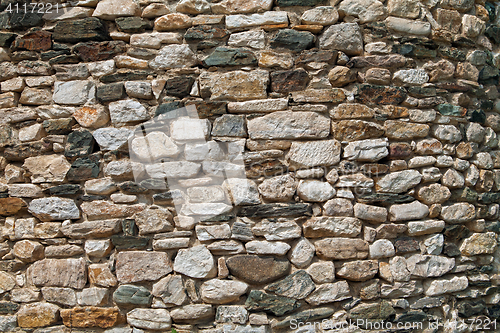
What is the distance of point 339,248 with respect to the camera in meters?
1.93

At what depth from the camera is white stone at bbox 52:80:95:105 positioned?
6.87ft

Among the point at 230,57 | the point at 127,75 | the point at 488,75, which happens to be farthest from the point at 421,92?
the point at 127,75

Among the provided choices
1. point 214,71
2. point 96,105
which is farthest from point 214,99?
point 96,105

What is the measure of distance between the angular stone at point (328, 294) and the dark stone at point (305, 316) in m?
0.05

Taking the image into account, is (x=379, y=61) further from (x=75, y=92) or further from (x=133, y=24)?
(x=75, y=92)

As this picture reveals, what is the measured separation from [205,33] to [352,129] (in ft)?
3.48

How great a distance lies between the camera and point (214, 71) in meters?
2.04

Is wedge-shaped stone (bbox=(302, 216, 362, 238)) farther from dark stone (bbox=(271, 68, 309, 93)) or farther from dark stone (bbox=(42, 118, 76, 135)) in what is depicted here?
dark stone (bbox=(42, 118, 76, 135))

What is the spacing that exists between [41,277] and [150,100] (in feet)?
4.12

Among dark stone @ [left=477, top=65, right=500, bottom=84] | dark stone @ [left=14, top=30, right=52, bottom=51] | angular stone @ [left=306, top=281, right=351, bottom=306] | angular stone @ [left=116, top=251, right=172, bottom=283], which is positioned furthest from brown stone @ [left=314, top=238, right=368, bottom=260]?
dark stone @ [left=14, top=30, right=52, bottom=51]

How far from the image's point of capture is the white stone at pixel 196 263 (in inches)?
74.6

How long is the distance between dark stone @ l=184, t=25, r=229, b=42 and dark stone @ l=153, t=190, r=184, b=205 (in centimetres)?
94

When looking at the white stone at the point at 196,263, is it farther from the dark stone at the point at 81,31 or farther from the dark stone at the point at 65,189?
the dark stone at the point at 81,31

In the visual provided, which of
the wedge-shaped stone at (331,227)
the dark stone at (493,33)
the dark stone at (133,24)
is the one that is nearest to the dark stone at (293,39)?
the dark stone at (133,24)
